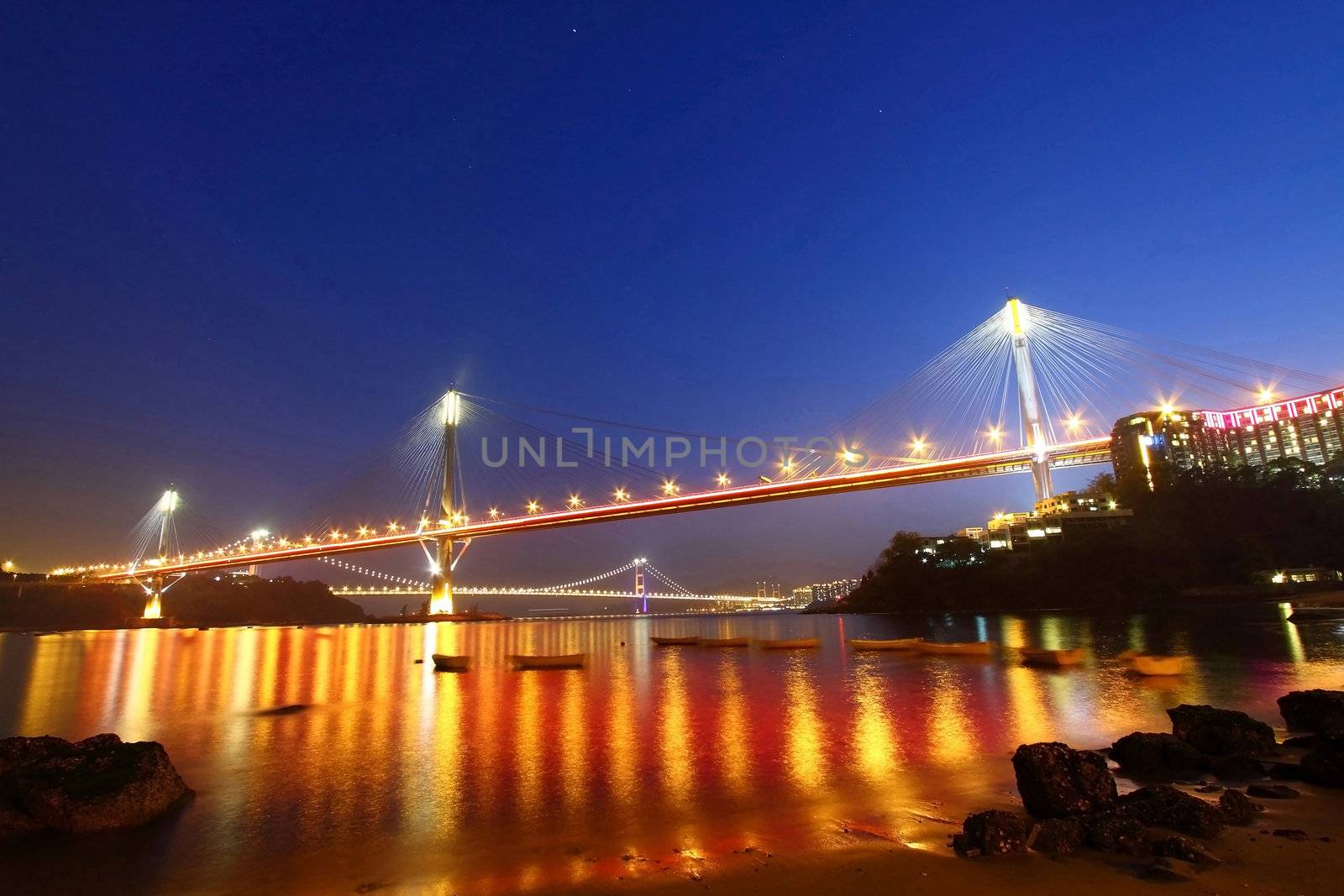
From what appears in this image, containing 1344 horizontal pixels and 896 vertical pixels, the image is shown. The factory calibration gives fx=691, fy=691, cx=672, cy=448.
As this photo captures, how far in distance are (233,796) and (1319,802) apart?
10.7 metres

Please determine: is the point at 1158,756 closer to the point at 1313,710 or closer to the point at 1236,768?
the point at 1236,768

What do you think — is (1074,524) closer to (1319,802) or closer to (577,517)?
(577,517)

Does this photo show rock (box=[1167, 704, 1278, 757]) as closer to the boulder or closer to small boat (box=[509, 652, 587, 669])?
the boulder

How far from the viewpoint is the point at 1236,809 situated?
530 centimetres

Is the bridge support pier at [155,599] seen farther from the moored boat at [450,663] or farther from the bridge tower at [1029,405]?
the bridge tower at [1029,405]

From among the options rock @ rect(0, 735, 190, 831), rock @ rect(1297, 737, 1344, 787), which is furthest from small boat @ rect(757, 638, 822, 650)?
rock @ rect(0, 735, 190, 831)

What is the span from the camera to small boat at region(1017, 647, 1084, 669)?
1866cm

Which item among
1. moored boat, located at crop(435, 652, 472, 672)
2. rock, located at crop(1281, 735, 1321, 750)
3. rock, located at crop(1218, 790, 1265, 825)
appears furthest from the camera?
moored boat, located at crop(435, 652, 472, 672)

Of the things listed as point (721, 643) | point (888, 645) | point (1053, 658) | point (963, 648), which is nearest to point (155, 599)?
point (721, 643)

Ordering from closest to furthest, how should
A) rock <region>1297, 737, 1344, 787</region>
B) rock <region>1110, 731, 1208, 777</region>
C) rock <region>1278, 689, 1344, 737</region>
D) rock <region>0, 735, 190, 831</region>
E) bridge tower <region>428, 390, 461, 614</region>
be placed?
rock <region>1297, 737, 1344, 787</region> < rock <region>0, 735, 190, 831</region> < rock <region>1110, 731, 1208, 777</region> < rock <region>1278, 689, 1344, 737</region> < bridge tower <region>428, 390, 461, 614</region>

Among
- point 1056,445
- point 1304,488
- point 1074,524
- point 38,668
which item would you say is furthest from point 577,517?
point 1304,488

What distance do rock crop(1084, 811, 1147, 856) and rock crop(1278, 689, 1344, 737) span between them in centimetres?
569

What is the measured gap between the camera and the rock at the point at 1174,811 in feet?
16.1

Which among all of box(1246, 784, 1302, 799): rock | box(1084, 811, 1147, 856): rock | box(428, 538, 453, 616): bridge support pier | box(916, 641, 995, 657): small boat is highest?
box(428, 538, 453, 616): bridge support pier
